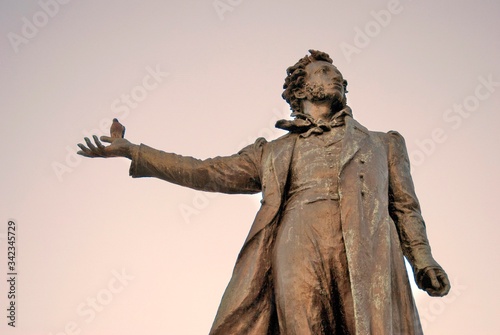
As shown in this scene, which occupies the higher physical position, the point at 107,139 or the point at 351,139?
the point at 107,139

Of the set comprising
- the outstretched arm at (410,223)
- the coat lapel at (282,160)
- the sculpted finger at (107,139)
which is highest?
the sculpted finger at (107,139)

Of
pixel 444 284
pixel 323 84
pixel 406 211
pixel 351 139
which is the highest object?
pixel 323 84

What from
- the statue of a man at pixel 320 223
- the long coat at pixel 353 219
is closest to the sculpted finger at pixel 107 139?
the statue of a man at pixel 320 223

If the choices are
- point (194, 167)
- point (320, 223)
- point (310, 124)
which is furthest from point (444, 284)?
point (194, 167)

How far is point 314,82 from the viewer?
388 inches

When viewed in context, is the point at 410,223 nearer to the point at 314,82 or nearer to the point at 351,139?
the point at 351,139

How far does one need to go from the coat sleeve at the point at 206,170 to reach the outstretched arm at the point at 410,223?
60.9 inches

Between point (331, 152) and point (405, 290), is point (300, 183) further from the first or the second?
point (405, 290)

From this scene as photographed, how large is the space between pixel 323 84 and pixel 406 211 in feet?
6.14

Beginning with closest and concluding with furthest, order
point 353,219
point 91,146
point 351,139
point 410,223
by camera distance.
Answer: point 353,219, point 410,223, point 351,139, point 91,146

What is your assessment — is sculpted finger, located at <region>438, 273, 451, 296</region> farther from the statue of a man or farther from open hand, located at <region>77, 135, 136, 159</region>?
open hand, located at <region>77, 135, 136, 159</region>

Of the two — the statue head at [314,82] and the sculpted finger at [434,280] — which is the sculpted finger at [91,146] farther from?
the sculpted finger at [434,280]

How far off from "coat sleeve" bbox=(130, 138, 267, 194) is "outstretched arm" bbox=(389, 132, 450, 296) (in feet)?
5.07

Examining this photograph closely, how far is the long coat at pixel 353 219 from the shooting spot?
317 inches
